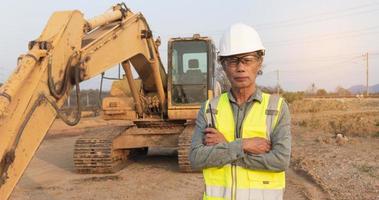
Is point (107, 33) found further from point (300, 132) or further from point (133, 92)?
point (300, 132)

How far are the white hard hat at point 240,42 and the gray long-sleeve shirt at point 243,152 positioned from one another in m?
0.25

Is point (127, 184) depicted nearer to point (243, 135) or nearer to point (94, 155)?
point (94, 155)

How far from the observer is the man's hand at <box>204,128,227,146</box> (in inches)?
114

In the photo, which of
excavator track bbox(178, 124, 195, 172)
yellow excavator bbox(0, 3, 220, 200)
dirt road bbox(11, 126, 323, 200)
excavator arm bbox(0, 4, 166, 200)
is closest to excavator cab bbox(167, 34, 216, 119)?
yellow excavator bbox(0, 3, 220, 200)

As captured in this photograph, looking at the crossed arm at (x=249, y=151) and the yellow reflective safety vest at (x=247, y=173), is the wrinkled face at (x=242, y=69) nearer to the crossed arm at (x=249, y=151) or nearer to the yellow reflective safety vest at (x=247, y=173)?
the yellow reflective safety vest at (x=247, y=173)

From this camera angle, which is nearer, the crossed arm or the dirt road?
the crossed arm

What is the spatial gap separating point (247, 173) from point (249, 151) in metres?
0.12

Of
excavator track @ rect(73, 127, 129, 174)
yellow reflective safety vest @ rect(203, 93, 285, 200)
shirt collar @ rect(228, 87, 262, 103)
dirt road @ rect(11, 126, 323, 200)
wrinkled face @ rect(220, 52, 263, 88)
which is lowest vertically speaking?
dirt road @ rect(11, 126, 323, 200)

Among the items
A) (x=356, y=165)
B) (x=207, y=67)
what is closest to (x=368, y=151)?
(x=356, y=165)

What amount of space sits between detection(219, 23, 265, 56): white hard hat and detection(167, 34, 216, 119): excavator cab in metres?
8.95

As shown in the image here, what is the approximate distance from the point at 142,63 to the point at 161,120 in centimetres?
171

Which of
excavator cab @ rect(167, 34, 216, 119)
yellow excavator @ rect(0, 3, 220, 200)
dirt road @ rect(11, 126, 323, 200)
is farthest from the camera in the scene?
excavator cab @ rect(167, 34, 216, 119)

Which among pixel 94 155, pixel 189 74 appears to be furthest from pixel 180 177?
pixel 189 74

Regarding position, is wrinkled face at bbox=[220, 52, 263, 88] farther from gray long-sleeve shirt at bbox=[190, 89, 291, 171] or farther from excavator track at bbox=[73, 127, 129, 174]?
excavator track at bbox=[73, 127, 129, 174]
